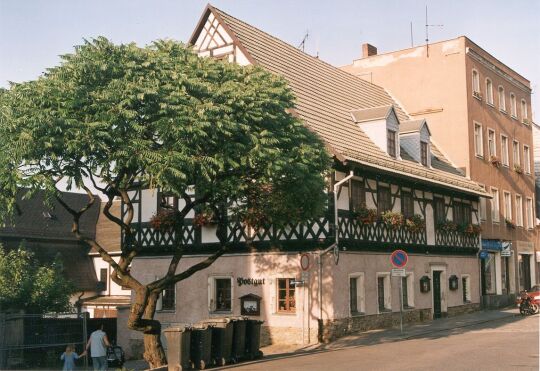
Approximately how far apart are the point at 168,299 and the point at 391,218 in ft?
30.2

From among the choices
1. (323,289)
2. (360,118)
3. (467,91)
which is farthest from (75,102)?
(467,91)

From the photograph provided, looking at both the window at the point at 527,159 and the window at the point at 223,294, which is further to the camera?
the window at the point at 527,159

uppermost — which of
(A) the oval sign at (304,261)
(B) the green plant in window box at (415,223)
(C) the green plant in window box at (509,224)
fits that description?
(C) the green plant in window box at (509,224)

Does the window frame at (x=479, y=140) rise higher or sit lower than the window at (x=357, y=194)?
higher

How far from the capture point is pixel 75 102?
16.3 metres

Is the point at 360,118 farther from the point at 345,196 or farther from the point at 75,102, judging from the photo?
the point at 75,102

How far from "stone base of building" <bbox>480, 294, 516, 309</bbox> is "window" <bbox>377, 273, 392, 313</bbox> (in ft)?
31.0

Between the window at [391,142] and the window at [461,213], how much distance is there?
5.46 metres

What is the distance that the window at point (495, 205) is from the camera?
121 ft

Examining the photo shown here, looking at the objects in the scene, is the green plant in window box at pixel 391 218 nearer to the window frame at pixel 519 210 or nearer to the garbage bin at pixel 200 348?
the garbage bin at pixel 200 348

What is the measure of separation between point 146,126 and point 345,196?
9.58 metres

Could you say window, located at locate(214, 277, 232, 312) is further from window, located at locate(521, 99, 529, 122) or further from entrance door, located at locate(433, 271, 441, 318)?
window, located at locate(521, 99, 529, 122)

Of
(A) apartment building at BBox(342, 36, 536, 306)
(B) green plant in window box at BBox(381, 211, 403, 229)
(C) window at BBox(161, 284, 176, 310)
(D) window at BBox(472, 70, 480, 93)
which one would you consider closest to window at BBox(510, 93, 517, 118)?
(A) apartment building at BBox(342, 36, 536, 306)

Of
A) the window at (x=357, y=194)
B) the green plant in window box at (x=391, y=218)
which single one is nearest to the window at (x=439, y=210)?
the green plant in window box at (x=391, y=218)
